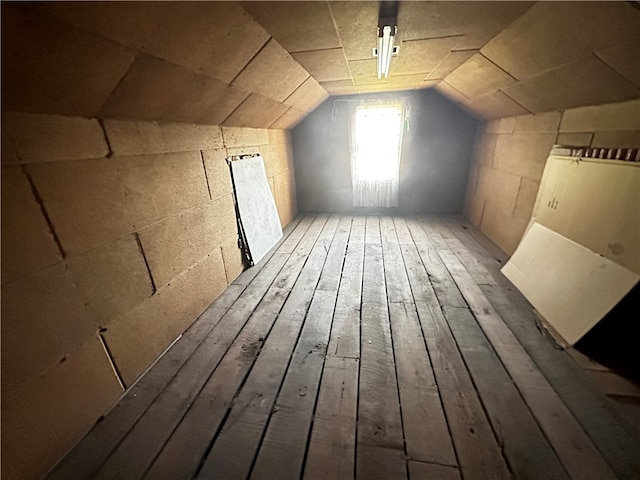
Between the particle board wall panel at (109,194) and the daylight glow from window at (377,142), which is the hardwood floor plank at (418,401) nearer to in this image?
the particle board wall panel at (109,194)

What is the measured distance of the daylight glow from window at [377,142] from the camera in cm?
439

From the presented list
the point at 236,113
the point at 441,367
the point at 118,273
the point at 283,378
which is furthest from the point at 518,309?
the point at 236,113

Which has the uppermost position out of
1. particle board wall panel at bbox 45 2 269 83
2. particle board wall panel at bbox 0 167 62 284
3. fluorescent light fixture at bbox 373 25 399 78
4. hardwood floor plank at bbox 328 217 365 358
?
fluorescent light fixture at bbox 373 25 399 78

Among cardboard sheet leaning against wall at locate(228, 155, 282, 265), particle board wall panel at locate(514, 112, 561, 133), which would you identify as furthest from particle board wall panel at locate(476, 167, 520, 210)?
cardboard sheet leaning against wall at locate(228, 155, 282, 265)

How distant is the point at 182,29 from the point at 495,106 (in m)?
3.28

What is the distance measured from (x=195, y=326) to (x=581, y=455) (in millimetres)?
2207

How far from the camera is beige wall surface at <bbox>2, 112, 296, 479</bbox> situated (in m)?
1.07

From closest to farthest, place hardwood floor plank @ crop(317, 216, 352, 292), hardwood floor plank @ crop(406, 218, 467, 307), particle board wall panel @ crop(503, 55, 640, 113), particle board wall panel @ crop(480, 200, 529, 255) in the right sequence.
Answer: particle board wall panel @ crop(503, 55, 640, 113) < hardwood floor plank @ crop(406, 218, 467, 307) < hardwood floor plank @ crop(317, 216, 352, 292) < particle board wall panel @ crop(480, 200, 529, 255)

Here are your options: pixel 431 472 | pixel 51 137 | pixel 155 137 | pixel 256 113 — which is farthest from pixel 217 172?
pixel 431 472

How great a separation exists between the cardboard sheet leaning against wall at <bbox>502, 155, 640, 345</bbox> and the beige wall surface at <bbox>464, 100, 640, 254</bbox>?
0.18m

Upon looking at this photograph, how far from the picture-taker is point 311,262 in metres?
3.00

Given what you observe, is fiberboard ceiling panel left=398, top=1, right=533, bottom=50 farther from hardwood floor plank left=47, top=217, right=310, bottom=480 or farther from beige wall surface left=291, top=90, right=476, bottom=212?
beige wall surface left=291, top=90, right=476, bottom=212

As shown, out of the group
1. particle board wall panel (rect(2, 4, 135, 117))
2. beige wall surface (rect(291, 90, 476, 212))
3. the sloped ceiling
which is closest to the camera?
particle board wall panel (rect(2, 4, 135, 117))

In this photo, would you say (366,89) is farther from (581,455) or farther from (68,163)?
(581,455)
